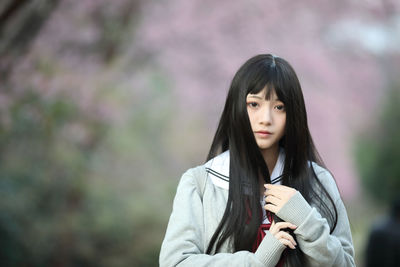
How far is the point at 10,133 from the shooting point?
6.28 m

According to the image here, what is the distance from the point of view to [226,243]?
162cm

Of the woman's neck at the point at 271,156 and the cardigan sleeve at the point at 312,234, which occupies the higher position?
the woman's neck at the point at 271,156

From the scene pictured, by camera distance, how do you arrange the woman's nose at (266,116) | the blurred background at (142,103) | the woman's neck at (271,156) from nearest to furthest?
the woman's nose at (266,116), the woman's neck at (271,156), the blurred background at (142,103)

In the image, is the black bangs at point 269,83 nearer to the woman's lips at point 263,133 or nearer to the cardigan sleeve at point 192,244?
the woman's lips at point 263,133

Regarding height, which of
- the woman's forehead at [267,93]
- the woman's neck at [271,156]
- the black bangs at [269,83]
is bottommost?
the woman's neck at [271,156]

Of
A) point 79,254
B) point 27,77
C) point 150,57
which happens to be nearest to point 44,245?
point 79,254

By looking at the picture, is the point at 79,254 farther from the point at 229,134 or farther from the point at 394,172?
the point at 229,134

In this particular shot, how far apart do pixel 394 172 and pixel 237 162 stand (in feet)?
23.4

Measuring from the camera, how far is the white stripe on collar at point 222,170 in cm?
167

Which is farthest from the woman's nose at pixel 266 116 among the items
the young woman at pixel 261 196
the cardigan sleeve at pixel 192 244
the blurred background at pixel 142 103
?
the blurred background at pixel 142 103

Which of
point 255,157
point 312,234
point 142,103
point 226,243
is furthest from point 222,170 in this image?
point 142,103

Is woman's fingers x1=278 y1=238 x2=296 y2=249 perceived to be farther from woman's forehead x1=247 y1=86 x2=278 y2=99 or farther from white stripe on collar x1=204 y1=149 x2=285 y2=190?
woman's forehead x1=247 y1=86 x2=278 y2=99

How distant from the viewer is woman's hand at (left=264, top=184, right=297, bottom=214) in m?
1.56

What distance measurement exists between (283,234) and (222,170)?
26 centimetres
